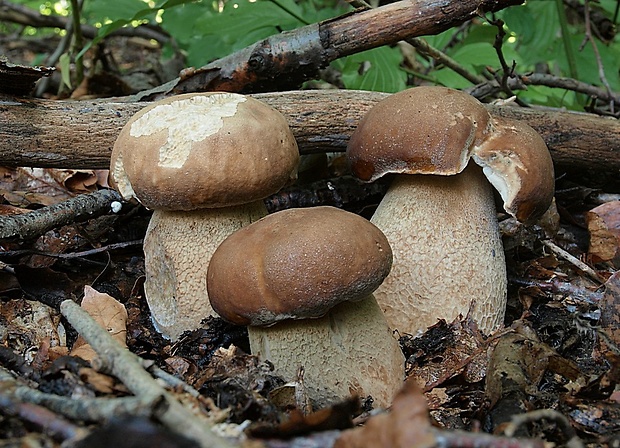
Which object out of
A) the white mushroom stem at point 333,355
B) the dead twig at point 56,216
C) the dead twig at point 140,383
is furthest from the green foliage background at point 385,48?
the dead twig at point 140,383

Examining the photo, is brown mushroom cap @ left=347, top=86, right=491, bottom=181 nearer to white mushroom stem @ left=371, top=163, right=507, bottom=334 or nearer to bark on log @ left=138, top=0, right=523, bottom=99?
white mushroom stem @ left=371, top=163, right=507, bottom=334

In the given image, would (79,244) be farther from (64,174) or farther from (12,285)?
(64,174)

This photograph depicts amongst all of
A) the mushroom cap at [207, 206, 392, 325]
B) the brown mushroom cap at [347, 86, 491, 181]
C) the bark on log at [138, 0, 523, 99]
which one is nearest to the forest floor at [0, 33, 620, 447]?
the mushroom cap at [207, 206, 392, 325]

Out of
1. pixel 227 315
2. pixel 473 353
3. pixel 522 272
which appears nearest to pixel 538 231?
pixel 522 272

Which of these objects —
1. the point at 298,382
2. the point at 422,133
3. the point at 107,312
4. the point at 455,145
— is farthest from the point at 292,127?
the point at 298,382

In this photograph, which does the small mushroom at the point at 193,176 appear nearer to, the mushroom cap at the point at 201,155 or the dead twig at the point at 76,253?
the mushroom cap at the point at 201,155
